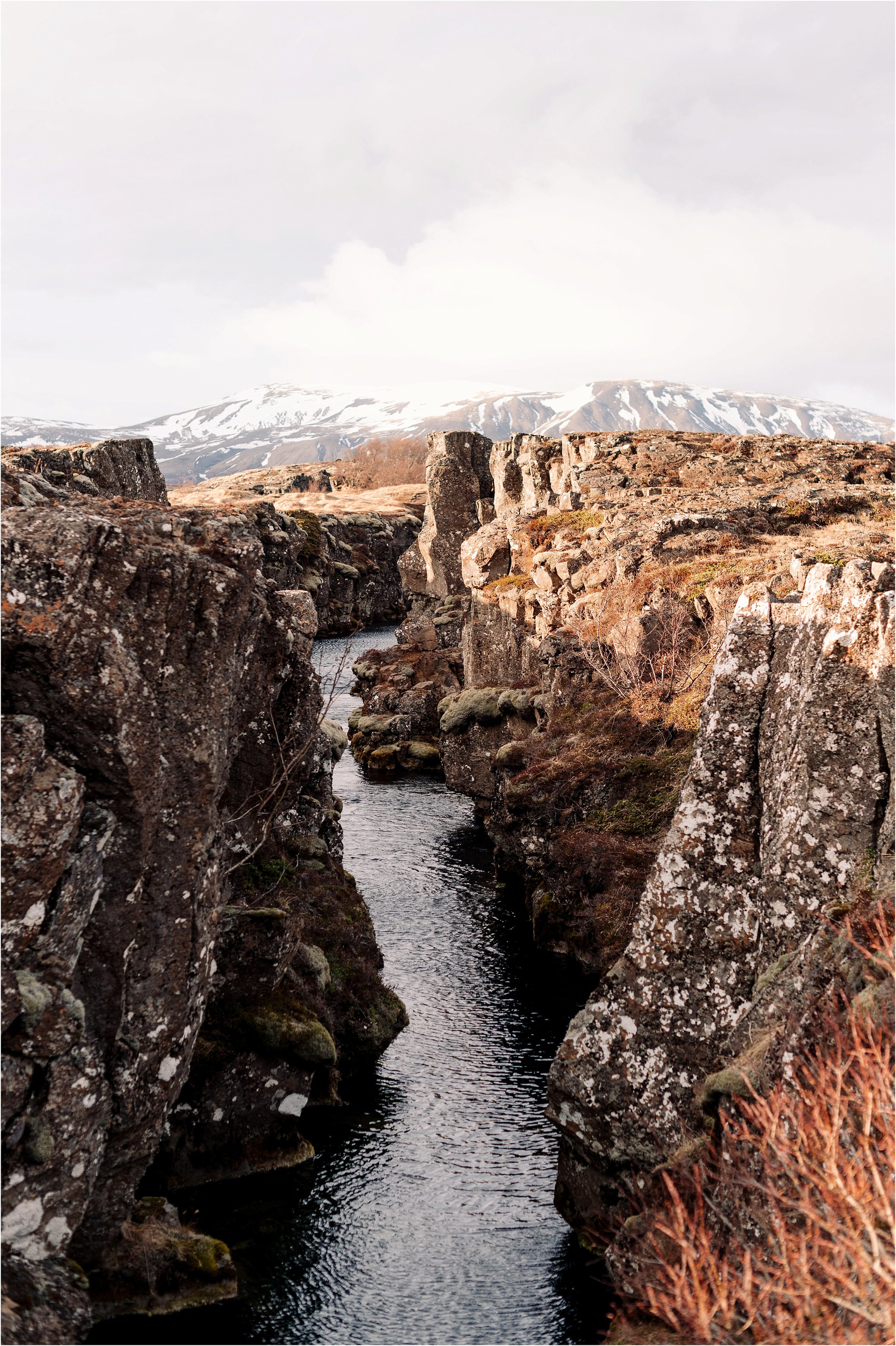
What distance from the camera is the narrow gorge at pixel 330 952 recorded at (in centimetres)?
1661

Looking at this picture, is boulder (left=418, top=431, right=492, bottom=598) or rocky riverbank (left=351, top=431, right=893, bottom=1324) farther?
boulder (left=418, top=431, right=492, bottom=598)

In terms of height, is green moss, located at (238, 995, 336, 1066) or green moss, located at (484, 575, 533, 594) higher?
green moss, located at (484, 575, 533, 594)

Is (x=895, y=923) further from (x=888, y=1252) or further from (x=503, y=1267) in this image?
(x=503, y=1267)

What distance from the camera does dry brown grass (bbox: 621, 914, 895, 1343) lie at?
11.1 metres

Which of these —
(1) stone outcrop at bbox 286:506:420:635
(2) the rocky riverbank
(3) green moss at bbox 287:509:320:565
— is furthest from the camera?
(1) stone outcrop at bbox 286:506:420:635

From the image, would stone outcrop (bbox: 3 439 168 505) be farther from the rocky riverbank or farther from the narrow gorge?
the rocky riverbank

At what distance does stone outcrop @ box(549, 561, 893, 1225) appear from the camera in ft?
59.8

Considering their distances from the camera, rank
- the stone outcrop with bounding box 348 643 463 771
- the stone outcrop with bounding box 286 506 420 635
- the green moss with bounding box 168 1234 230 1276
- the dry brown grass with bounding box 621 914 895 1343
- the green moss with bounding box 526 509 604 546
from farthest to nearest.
A: the stone outcrop with bounding box 286 506 420 635 < the stone outcrop with bounding box 348 643 463 771 < the green moss with bounding box 526 509 604 546 < the green moss with bounding box 168 1234 230 1276 < the dry brown grass with bounding box 621 914 895 1343

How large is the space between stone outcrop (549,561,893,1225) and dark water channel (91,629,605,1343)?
2031 mm

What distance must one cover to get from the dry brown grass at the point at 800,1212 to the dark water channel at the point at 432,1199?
4.94m

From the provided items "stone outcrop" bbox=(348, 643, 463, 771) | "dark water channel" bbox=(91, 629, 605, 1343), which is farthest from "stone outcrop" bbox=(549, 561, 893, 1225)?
"stone outcrop" bbox=(348, 643, 463, 771)

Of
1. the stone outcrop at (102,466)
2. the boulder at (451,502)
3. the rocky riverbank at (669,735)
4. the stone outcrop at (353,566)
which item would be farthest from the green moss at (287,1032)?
the stone outcrop at (353,566)

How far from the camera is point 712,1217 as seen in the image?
15.6m

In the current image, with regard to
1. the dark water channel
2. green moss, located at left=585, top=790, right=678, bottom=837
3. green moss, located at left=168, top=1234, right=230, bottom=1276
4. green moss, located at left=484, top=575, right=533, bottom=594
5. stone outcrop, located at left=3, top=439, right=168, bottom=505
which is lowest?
the dark water channel
